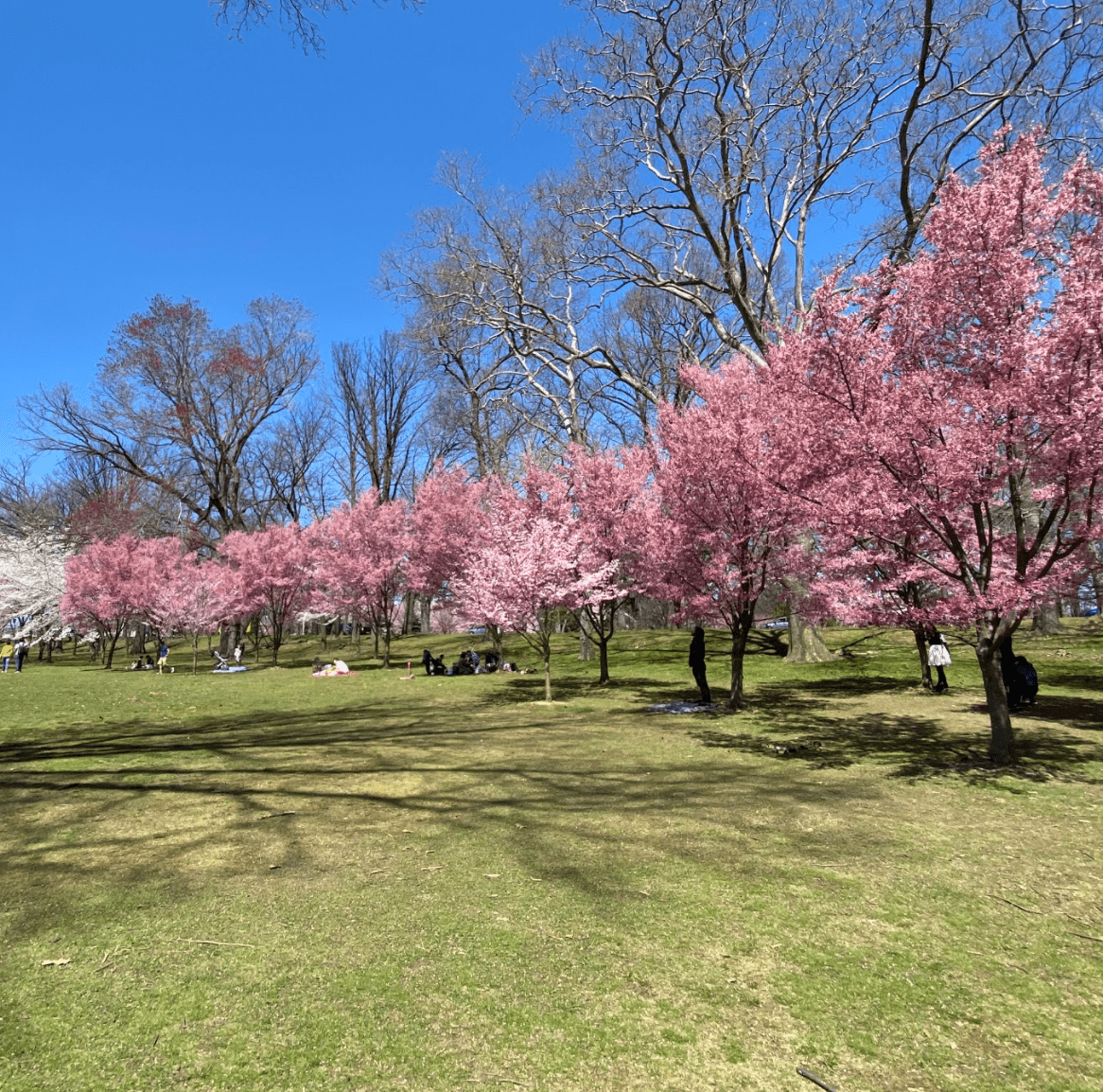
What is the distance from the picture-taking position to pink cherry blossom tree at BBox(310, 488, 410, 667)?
91.1 feet

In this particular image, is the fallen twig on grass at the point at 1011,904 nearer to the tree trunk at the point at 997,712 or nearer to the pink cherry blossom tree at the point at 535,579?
the tree trunk at the point at 997,712

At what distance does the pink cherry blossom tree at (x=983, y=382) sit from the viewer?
255 inches

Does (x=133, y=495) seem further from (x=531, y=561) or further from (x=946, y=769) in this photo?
(x=946, y=769)

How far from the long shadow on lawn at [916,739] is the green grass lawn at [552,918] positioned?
0.10m

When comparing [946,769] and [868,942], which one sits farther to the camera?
[946,769]

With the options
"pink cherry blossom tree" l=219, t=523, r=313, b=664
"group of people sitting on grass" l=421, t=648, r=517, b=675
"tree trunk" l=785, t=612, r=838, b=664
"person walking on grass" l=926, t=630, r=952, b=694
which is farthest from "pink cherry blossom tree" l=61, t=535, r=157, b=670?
"person walking on grass" l=926, t=630, r=952, b=694

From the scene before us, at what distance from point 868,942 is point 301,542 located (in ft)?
109

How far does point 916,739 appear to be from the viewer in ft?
34.3

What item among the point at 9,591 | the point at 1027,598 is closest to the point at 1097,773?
the point at 1027,598

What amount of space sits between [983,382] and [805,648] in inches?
681

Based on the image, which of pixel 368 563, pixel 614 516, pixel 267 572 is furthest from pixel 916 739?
pixel 267 572

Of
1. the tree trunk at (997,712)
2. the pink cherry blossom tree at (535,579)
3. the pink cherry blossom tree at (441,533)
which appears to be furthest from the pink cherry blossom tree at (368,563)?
the tree trunk at (997,712)

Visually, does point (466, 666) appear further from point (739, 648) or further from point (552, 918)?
point (552, 918)

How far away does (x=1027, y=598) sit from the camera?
701cm
